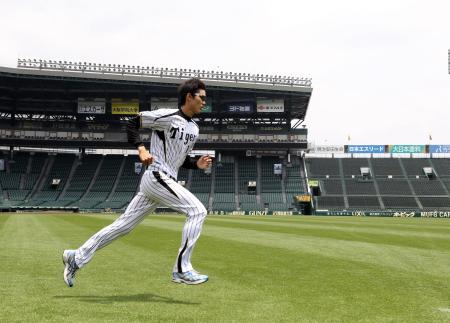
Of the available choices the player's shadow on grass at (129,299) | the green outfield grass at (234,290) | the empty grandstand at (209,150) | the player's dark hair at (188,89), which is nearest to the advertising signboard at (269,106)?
the empty grandstand at (209,150)

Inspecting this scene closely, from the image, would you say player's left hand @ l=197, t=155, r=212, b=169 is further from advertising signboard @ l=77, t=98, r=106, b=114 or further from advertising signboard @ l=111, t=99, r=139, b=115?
advertising signboard @ l=77, t=98, r=106, b=114

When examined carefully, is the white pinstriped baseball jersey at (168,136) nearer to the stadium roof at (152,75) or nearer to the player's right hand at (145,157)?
the player's right hand at (145,157)

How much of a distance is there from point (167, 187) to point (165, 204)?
0.79 feet

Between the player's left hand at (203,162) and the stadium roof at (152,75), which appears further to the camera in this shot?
the stadium roof at (152,75)

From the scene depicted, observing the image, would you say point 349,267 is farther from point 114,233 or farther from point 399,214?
point 399,214

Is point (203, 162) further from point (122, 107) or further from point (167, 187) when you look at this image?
point (122, 107)

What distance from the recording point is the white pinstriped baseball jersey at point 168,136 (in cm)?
630

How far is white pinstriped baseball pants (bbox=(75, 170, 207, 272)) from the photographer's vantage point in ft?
20.1

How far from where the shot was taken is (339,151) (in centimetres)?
7512

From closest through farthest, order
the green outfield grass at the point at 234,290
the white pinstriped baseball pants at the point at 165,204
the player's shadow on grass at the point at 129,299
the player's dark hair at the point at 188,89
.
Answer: the green outfield grass at the point at 234,290 < the player's shadow on grass at the point at 129,299 < the white pinstriped baseball pants at the point at 165,204 < the player's dark hair at the point at 188,89

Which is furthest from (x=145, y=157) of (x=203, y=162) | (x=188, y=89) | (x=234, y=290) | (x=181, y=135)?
(x=234, y=290)

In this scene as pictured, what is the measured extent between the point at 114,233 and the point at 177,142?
4.87 ft

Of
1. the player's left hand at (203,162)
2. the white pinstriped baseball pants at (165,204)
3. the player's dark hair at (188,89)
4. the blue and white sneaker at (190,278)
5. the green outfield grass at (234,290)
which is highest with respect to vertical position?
the player's dark hair at (188,89)

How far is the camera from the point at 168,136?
20.9 ft
